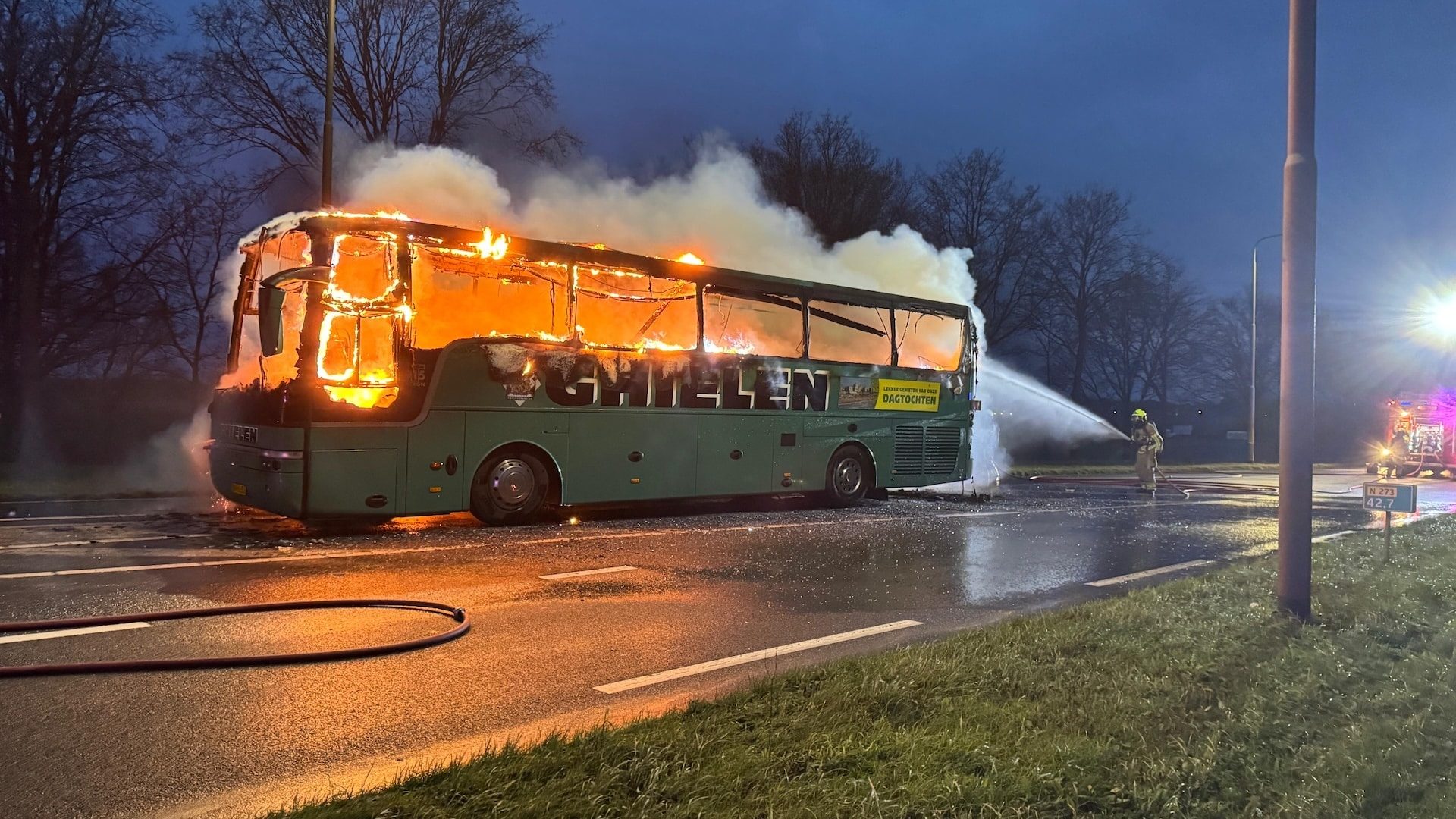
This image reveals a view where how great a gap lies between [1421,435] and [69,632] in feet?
107

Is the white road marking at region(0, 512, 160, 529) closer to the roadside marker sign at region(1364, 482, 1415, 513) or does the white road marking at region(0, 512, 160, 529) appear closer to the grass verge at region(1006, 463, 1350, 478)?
the roadside marker sign at region(1364, 482, 1415, 513)

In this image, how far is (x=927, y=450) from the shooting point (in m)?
15.9

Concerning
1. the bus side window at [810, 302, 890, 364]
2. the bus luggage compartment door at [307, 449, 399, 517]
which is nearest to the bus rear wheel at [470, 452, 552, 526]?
the bus luggage compartment door at [307, 449, 399, 517]

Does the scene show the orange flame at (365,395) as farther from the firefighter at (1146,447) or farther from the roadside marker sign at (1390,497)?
the firefighter at (1146,447)

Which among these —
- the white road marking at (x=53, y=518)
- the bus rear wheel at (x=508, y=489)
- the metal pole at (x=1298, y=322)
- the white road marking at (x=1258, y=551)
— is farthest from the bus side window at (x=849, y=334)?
the white road marking at (x=53, y=518)

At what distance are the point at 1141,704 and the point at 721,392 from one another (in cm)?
919

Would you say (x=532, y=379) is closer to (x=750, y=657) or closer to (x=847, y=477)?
(x=847, y=477)

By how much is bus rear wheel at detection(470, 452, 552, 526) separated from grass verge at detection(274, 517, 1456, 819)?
6847 mm

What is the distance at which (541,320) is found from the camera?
457 inches

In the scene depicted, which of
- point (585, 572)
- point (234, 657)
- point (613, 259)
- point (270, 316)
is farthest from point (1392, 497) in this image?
point (270, 316)

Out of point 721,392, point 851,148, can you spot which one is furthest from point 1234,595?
point 851,148

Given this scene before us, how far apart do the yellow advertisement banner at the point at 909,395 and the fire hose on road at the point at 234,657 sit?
979 cm

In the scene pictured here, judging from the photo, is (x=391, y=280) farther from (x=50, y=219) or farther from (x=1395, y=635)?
(x=50, y=219)

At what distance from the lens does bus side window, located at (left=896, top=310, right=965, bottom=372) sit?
1555 cm
